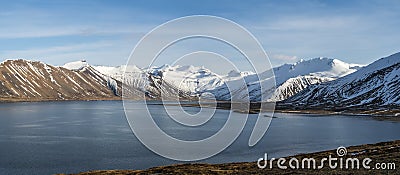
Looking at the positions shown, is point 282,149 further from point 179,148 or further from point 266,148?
point 179,148

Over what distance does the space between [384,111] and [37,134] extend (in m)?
155

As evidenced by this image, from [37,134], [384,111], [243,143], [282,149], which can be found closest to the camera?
[282,149]

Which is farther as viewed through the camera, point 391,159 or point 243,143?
point 243,143

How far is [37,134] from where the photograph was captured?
9562 centimetres

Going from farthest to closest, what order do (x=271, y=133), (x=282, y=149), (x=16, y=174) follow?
(x=271, y=133) → (x=282, y=149) → (x=16, y=174)

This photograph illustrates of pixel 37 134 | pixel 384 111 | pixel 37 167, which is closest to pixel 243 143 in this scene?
pixel 37 167

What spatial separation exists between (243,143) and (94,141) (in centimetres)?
3042

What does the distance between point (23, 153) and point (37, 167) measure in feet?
43.2

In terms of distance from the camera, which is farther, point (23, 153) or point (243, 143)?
point (243, 143)

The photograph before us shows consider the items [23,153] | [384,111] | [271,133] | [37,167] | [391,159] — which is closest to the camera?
[391,159]

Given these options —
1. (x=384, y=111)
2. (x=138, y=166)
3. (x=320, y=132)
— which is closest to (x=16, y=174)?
(x=138, y=166)

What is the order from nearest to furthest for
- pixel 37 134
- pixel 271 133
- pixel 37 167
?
pixel 37 167 < pixel 37 134 < pixel 271 133

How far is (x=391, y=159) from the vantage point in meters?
42.3

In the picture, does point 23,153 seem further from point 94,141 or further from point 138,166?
point 138,166
